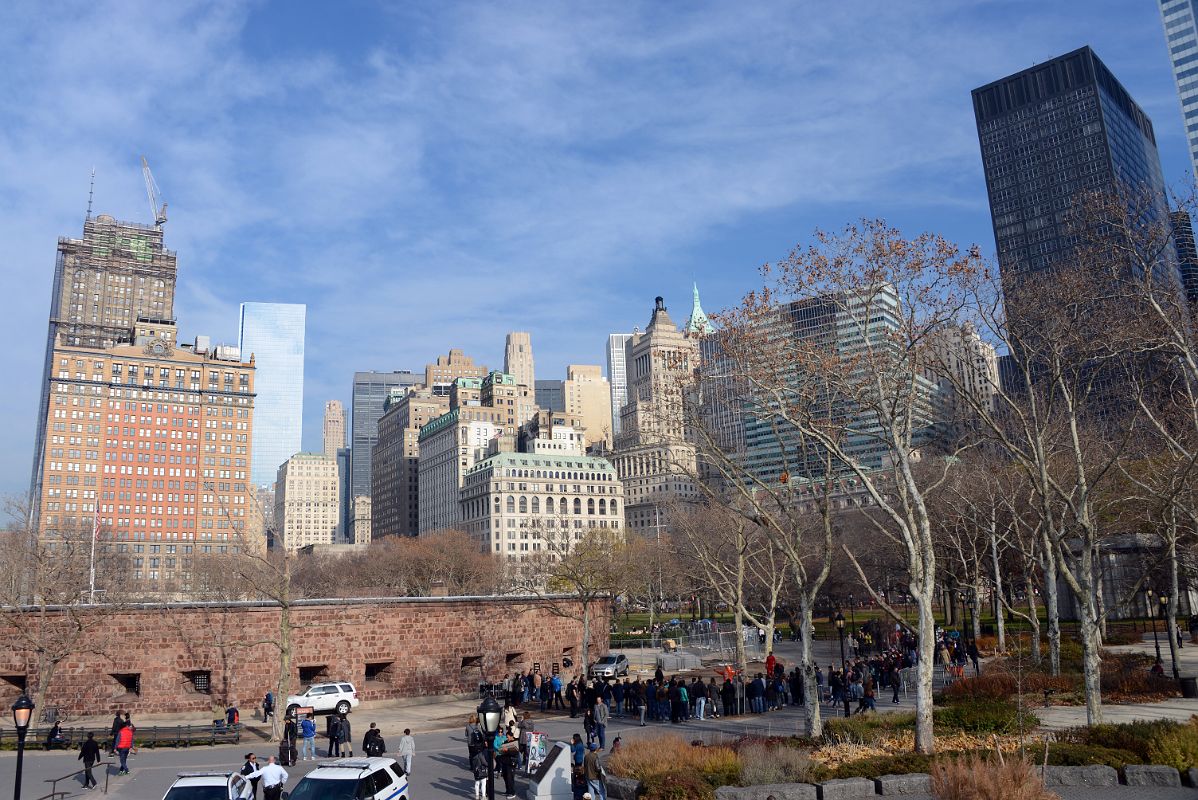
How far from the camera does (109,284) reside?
18038 cm

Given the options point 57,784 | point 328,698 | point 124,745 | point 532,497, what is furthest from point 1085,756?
point 532,497

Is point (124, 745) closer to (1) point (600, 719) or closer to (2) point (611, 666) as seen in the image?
(1) point (600, 719)

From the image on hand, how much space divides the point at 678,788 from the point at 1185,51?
16215cm

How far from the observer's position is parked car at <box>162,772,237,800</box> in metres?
16.5

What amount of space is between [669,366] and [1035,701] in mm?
15274

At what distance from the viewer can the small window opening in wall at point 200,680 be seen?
3516 centimetres

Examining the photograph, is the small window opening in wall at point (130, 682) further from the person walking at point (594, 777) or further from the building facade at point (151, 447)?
the building facade at point (151, 447)

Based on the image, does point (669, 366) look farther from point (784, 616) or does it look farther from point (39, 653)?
point (784, 616)

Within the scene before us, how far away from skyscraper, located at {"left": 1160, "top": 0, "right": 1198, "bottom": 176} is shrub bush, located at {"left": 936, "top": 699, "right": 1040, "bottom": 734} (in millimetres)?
141858

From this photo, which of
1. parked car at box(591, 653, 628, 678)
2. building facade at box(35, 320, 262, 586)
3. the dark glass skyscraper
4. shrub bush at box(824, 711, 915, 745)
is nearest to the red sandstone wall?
parked car at box(591, 653, 628, 678)

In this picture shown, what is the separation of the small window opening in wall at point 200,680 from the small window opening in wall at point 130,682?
182 cm

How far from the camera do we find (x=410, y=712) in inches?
1409

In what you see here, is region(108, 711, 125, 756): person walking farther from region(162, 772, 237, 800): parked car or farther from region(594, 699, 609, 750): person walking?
region(594, 699, 609, 750): person walking

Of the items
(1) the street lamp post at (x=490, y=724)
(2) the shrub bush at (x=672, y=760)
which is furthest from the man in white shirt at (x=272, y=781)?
(2) the shrub bush at (x=672, y=760)
